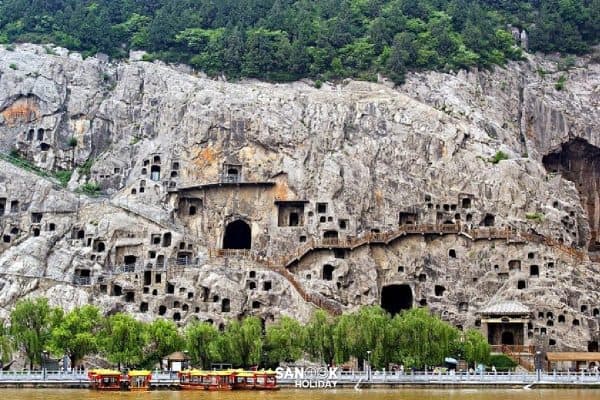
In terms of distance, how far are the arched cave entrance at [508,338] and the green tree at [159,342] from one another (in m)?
27.7

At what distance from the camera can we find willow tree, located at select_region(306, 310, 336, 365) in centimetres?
7531

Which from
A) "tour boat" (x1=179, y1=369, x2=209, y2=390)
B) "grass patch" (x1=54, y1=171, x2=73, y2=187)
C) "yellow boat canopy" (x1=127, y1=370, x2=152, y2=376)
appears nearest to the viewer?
"yellow boat canopy" (x1=127, y1=370, x2=152, y2=376)

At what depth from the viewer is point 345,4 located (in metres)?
119


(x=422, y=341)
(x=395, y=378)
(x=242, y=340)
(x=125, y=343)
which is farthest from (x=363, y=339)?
(x=125, y=343)

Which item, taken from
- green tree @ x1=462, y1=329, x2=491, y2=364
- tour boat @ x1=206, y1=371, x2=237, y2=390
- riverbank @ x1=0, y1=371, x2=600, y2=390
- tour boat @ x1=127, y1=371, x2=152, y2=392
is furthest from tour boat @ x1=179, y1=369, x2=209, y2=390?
green tree @ x1=462, y1=329, x2=491, y2=364

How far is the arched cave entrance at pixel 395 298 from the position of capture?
93812 mm

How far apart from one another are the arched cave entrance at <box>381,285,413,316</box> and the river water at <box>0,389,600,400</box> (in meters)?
24.0

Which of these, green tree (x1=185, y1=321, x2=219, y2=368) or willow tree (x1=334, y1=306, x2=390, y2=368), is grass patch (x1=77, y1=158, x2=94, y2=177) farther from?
willow tree (x1=334, y1=306, x2=390, y2=368)

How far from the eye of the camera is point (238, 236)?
99875 millimetres

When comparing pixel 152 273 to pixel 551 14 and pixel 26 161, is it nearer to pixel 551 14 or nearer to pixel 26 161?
pixel 26 161

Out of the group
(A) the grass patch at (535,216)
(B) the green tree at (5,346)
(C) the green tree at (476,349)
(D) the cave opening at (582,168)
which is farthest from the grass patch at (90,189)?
(D) the cave opening at (582,168)

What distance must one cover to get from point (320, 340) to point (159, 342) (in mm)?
12109

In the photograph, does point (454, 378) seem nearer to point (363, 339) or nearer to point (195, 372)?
point (363, 339)

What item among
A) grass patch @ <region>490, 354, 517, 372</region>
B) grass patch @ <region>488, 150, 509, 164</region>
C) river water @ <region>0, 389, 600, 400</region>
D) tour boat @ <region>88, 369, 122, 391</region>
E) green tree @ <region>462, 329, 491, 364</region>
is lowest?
river water @ <region>0, 389, 600, 400</region>
